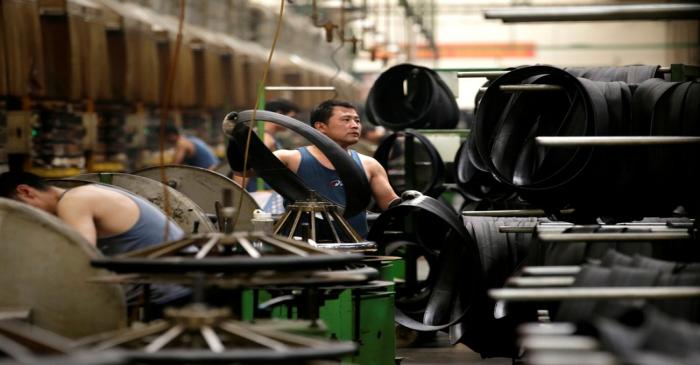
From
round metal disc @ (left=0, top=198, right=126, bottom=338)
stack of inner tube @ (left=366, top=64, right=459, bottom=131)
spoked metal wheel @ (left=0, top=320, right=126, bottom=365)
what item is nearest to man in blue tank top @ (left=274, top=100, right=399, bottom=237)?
stack of inner tube @ (left=366, top=64, right=459, bottom=131)

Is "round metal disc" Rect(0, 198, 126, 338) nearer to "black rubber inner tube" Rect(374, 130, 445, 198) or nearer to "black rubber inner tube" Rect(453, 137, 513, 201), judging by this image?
"black rubber inner tube" Rect(453, 137, 513, 201)

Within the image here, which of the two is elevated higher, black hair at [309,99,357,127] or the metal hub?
black hair at [309,99,357,127]

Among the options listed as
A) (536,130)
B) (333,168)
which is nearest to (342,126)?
(333,168)

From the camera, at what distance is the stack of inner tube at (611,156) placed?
210 inches

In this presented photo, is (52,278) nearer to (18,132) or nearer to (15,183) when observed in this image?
(15,183)

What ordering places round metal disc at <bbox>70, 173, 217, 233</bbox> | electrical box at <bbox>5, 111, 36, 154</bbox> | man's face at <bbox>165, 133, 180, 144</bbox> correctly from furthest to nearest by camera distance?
man's face at <bbox>165, 133, 180, 144</bbox> → electrical box at <bbox>5, 111, 36, 154</bbox> → round metal disc at <bbox>70, 173, 217, 233</bbox>

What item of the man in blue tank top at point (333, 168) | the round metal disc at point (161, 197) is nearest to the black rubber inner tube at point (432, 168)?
the man in blue tank top at point (333, 168)

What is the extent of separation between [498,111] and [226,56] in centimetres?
1529

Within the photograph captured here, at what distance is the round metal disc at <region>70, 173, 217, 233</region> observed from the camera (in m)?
6.79

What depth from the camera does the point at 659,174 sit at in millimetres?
5422

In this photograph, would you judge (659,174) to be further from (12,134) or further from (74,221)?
(12,134)

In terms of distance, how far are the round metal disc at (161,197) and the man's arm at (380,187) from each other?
1.56 metres

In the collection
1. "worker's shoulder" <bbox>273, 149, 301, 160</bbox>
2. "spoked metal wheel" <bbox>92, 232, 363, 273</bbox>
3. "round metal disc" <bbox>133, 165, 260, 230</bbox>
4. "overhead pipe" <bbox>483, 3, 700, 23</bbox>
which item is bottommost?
"round metal disc" <bbox>133, 165, 260, 230</bbox>

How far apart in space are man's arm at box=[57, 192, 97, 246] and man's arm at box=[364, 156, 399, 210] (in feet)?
9.27
